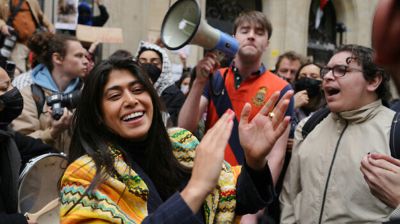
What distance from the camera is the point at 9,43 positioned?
20.7 feet

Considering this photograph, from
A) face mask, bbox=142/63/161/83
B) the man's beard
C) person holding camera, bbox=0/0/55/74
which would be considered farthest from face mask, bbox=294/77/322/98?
person holding camera, bbox=0/0/55/74

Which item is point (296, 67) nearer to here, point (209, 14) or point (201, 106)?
point (201, 106)

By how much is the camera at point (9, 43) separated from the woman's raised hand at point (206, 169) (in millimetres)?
4911

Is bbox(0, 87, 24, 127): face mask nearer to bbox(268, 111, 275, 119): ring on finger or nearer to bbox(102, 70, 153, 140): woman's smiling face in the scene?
bbox(102, 70, 153, 140): woman's smiling face

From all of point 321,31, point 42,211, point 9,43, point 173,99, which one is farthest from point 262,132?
A: point 321,31

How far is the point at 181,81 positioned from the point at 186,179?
4.91m

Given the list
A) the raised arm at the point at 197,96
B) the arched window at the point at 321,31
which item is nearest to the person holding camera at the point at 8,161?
the raised arm at the point at 197,96

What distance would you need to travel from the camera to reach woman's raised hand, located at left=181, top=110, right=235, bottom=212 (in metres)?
1.86

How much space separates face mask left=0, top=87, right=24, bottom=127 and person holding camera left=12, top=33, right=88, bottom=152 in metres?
0.82

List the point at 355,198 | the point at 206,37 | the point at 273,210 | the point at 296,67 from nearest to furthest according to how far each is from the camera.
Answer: the point at 355,198
the point at 206,37
the point at 273,210
the point at 296,67

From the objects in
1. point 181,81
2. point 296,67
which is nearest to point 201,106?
point 296,67

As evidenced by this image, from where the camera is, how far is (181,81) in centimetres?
723

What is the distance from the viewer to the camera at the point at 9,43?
625 cm

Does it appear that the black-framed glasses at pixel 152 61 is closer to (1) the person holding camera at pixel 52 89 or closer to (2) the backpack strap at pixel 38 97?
(1) the person holding camera at pixel 52 89
